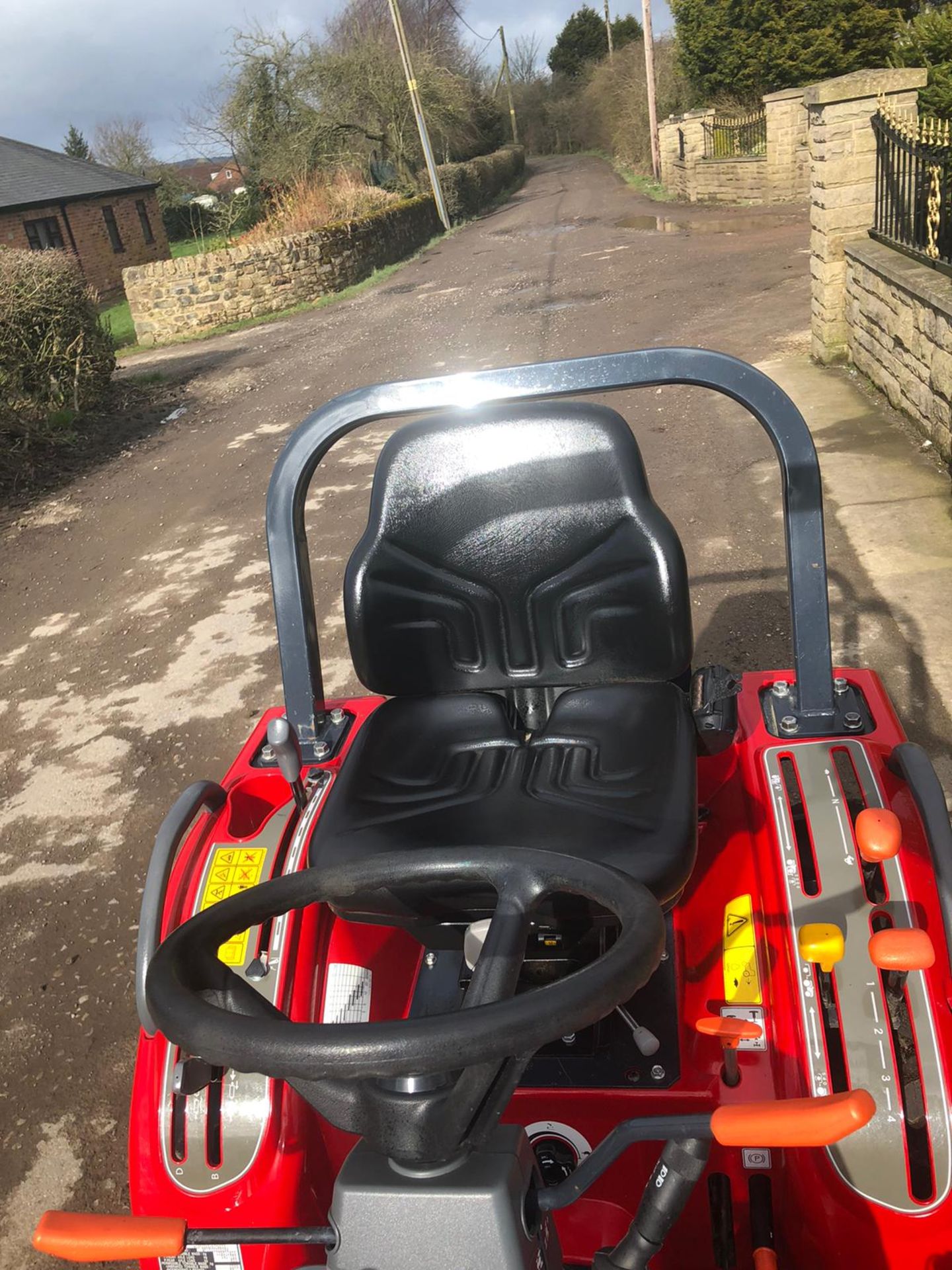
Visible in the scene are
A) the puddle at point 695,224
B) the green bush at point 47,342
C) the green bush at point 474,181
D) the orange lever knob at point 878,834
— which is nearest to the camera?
the orange lever knob at point 878,834

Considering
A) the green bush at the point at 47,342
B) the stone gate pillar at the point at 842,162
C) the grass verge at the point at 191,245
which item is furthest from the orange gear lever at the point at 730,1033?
the grass verge at the point at 191,245

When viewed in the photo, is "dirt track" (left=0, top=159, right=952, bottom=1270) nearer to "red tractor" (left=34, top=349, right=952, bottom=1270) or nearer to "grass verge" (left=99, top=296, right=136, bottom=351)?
"red tractor" (left=34, top=349, right=952, bottom=1270)

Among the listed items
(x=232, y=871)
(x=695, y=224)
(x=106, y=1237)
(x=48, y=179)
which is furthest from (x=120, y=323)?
(x=106, y=1237)

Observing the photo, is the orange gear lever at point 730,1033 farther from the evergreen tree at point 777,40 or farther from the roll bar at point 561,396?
the evergreen tree at point 777,40

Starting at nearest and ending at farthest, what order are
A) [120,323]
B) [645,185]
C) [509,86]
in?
1. [120,323]
2. [645,185]
3. [509,86]

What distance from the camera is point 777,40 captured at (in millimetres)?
18422

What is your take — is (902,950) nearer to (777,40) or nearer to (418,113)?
(777,40)

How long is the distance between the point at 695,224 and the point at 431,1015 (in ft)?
55.2

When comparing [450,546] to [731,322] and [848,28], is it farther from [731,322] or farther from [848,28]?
[848,28]

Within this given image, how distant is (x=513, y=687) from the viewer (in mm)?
2094

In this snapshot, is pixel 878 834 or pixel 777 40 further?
pixel 777 40

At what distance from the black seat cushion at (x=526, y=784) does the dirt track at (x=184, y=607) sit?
3.85 ft

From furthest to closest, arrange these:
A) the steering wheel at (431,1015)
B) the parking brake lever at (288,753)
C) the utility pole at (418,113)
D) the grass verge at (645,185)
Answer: the utility pole at (418,113) → the grass verge at (645,185) → the parking brake lever at (288,753) → the steering wheel at (431,1015)

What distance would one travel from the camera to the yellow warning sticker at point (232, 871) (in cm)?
183
